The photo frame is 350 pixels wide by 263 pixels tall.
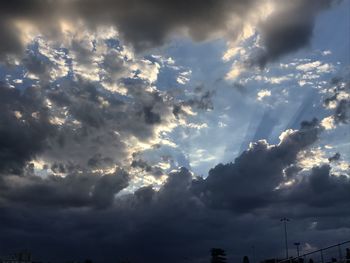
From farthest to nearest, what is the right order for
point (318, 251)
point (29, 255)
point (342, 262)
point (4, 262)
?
point (29, 255)
point (4, 262)
point (318, 251)
point (342, 262)

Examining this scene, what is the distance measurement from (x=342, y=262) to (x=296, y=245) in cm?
10516

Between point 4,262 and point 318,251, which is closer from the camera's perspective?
point 318,251

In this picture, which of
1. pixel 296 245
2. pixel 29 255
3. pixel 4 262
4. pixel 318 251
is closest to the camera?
pixel 318 251

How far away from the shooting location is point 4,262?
15312 cm

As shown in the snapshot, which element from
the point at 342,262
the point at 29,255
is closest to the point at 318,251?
the point at 342,262

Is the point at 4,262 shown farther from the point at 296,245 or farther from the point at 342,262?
the point at 342,262

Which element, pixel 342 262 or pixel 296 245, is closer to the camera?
pixel 342 262

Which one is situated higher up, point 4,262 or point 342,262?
point 4,262

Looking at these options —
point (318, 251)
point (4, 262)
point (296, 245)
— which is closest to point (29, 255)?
point (4, 262)

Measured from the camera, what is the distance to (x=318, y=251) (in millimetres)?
40688

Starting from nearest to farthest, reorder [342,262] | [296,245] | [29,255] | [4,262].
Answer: [342,262], [296,245], [4,262], [29,255]

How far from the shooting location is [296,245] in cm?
13762

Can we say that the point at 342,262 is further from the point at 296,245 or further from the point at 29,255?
the point at 29,255

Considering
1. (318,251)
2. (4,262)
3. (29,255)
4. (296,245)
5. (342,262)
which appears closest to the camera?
(342,262)
